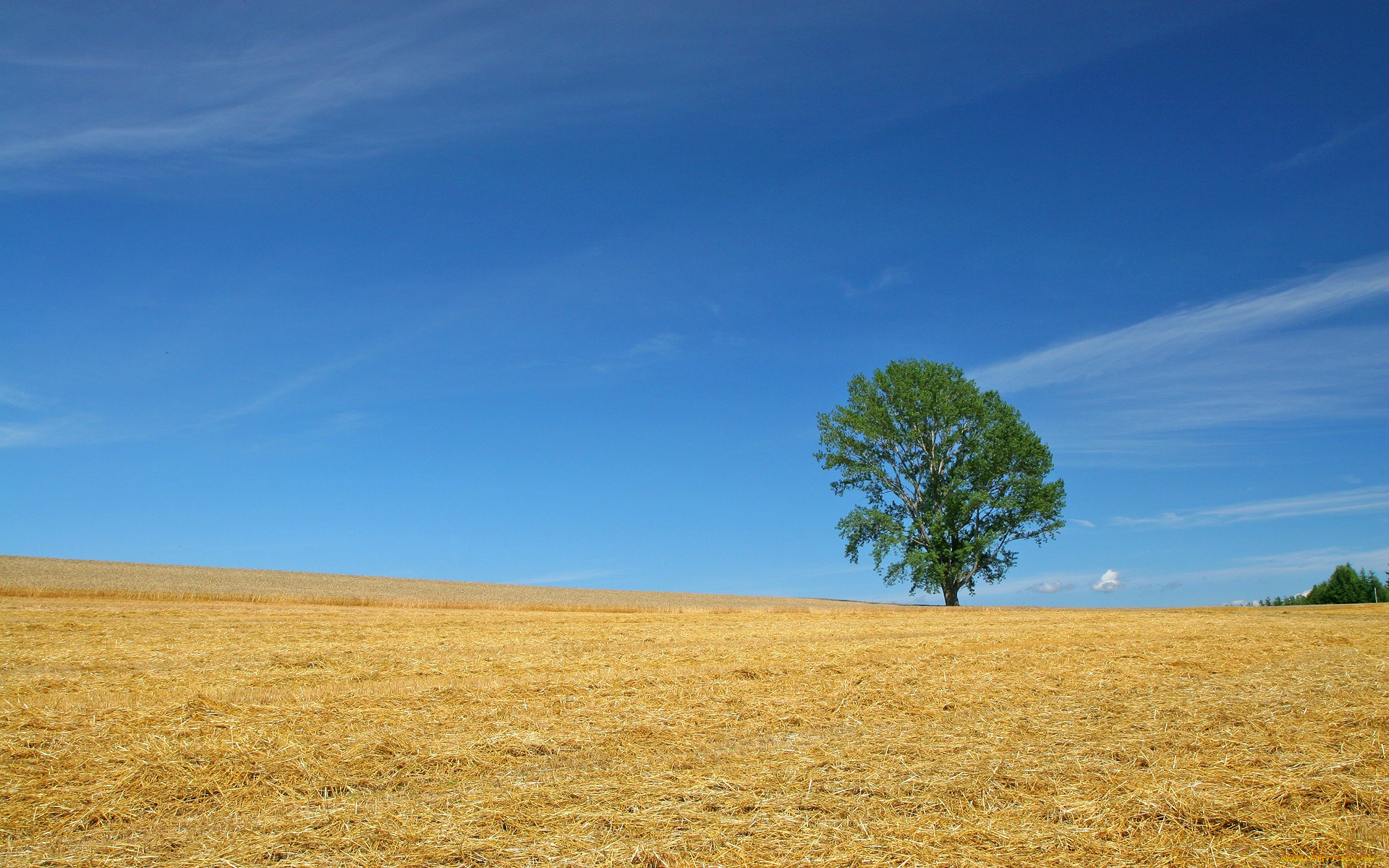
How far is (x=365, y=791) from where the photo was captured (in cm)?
599

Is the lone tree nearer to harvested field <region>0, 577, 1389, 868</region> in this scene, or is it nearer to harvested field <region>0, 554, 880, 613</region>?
harvested field <region>0, 554, 880, 613</region>

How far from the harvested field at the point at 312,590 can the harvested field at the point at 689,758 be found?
19570 mm

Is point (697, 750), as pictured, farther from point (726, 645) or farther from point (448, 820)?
point (726, 645)

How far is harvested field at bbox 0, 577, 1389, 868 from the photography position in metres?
4.75

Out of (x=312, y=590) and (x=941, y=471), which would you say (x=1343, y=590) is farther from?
(x=312, y=590)

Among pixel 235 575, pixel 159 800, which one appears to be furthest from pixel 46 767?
pixel 235 575

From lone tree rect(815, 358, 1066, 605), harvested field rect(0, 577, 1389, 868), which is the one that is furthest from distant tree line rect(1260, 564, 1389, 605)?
harvested field rect(0, 577, 1389, 868)

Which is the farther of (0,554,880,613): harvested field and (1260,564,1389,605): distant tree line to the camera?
(1260,564,1389,605): distant tree line

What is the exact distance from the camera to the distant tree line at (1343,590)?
69.7 metres

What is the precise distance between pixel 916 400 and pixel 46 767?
42563mm

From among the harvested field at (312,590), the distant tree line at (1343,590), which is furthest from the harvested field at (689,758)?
the distant tree line at (1343,590)

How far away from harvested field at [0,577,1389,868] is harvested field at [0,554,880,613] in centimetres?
1957

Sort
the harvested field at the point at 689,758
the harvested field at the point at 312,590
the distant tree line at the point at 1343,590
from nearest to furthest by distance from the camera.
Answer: the harvested field at the point at 689,758 < the harvested field at the point at 312,590 < the distant tree line at the point at 1343,590

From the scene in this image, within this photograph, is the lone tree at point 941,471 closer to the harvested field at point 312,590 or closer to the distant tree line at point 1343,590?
A: the harvested field at point 312,590
